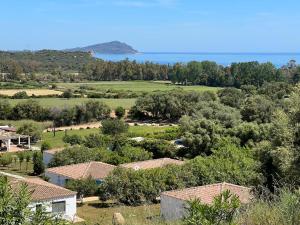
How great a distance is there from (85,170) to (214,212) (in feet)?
86.9

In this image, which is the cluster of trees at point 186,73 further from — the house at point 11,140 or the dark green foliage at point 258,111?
the house at point 11,140

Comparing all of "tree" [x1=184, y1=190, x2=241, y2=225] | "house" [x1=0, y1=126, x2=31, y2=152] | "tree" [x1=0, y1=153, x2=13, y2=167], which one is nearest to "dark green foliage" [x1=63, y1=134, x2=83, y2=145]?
"house" [x1=0, y1=126, x2=31, y2=152]

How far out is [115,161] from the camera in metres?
35.1

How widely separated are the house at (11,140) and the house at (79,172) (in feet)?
57.7

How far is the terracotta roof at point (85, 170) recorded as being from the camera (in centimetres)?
3017

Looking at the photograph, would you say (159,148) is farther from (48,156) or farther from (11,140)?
(11,140)

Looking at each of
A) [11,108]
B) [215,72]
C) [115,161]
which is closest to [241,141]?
[115,161]

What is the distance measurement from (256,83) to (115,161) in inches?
2960

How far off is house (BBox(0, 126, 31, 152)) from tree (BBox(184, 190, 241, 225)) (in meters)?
45.1

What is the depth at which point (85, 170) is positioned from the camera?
31.1 meters

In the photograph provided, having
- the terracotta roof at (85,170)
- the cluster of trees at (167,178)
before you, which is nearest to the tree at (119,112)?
the terracotta roof at (85,170)

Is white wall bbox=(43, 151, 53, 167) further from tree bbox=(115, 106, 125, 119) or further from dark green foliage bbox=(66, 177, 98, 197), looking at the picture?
tree bbox=(115, 106, 125, 119)

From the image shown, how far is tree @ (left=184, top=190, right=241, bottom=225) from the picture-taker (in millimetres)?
5026

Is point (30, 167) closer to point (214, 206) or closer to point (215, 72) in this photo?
point (214, 206)
